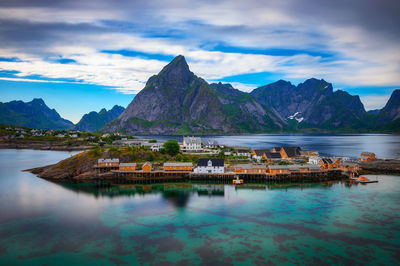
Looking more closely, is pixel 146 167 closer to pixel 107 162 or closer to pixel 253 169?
pixel 107 162

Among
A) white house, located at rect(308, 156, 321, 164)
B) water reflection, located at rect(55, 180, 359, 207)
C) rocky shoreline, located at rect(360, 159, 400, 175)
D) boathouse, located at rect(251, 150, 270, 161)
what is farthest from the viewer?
boathouse, located at rect(251, 150, 270, 161)

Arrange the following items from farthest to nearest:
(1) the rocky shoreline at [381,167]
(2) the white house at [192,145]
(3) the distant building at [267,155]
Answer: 1. (2) the white house at [192,145]
2. (3) the distant building at [267,155]
3. (1) the rocky shoreline at [381,167]

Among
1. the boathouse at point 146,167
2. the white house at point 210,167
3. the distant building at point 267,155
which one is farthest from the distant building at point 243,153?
the boathouse at point 146,167

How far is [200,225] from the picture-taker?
33781mm

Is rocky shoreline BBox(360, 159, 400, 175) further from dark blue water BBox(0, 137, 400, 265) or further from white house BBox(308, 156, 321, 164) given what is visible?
dark blue water BBox(0, 137, 400, 265)

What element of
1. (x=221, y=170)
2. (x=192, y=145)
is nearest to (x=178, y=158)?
(x=221, y=170)

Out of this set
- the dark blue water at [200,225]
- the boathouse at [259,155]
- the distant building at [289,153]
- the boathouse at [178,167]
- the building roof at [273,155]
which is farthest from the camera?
the distant building at [289,153]

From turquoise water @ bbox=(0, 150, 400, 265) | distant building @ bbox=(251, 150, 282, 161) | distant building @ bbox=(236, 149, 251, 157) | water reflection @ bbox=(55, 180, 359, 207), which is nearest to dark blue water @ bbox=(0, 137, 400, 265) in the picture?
turquoise water @ bbox=(0, 150, 400, 265)

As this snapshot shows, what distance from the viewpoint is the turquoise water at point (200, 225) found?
Answer: 1030 inches

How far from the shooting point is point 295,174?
62.5 m

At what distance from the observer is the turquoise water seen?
85.9 feet

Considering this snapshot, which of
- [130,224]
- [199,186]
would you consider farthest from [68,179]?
[130,224]

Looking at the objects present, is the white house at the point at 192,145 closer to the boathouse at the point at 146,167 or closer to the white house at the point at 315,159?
the boathouse at the point at 146,167

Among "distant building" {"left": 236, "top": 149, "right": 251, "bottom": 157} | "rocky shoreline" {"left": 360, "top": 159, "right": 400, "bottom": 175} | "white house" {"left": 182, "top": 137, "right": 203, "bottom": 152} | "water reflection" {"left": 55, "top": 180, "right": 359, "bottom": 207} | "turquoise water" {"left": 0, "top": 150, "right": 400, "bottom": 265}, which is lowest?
"turquoise water" {"left": 0, "top": 150, "right": 400, "bottom": 265}
